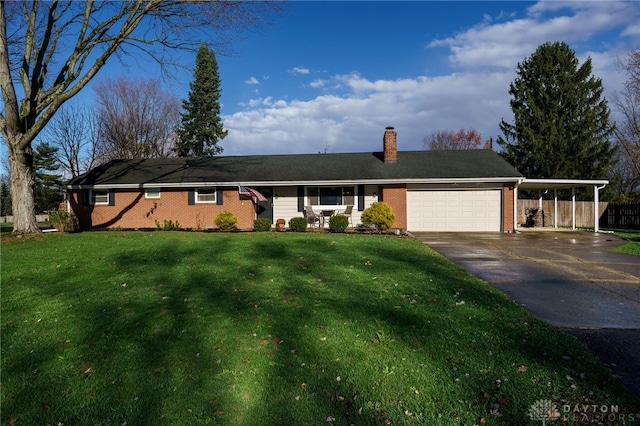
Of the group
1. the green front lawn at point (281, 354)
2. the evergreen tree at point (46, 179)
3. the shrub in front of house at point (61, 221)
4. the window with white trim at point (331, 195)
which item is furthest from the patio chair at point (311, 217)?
the evergreen tree at point (46, 179)

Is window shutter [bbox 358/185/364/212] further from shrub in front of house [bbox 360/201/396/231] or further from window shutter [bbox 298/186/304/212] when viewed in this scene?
window shutter [bbox 298/186/304/212]

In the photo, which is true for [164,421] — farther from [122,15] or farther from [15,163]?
[122,15]

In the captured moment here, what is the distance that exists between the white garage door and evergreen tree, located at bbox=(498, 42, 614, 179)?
50.2ft

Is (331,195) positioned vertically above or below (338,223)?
above

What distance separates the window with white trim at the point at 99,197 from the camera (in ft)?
62.2

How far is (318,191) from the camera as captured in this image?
1795 centimetres

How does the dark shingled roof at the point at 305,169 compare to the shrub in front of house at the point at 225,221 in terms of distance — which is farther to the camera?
the dark shingled roof at the point at 305,169

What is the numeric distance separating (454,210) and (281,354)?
15.3 meters

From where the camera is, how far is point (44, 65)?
14.0 metres

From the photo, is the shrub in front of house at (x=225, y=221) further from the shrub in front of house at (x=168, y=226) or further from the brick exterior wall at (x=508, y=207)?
the brick exterior wall at (x=508, y=207)

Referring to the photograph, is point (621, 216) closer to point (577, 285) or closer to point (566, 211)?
point (566, 211)

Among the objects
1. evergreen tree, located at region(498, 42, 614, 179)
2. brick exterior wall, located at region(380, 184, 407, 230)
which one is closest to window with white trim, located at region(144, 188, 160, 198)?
brick exterior wall, located at region(380, 184, 407, 230)

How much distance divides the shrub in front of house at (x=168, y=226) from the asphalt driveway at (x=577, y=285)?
11776mm

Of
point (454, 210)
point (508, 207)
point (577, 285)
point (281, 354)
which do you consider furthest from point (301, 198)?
point (281, 354)
